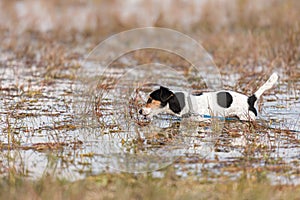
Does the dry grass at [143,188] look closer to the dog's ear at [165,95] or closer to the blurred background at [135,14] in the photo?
the dog's ear at [165,95]

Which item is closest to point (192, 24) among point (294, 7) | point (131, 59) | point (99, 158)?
point (294, 7)

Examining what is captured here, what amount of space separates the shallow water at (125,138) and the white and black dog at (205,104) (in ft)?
0.46

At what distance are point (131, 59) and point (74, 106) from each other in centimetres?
532

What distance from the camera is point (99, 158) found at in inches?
255

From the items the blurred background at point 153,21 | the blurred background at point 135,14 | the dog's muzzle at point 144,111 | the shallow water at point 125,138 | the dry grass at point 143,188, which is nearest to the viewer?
the dry grass at point 143,188

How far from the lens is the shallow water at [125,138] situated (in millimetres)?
6113

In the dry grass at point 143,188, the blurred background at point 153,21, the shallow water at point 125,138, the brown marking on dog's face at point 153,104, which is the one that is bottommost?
the dry grass at point 143,188

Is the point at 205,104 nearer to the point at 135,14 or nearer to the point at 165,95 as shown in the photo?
the point at 165,95

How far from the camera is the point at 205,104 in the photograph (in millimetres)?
7938

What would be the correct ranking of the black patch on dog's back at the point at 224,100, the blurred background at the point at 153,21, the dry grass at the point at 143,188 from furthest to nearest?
the blurred background at the point at 153,21, the black patch on dog's back at the point at 224,100, the dry grass at the point at 143,188

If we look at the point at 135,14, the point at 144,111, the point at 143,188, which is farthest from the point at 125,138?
the point at 135,14

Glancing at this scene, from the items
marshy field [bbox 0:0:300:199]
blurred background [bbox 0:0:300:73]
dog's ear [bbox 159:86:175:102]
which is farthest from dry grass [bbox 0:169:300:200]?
blurred background [bbox 0:0:300:73]

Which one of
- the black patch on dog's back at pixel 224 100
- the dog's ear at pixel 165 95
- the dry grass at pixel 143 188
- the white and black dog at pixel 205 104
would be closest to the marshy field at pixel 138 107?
the dry grass at pixel 143 188

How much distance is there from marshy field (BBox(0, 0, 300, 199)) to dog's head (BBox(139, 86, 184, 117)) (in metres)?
0.22
